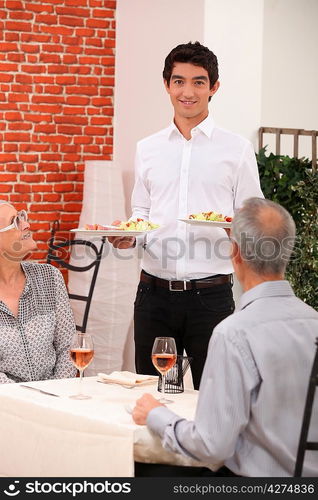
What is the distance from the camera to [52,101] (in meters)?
6.34

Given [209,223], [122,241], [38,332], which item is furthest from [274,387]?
[122,241]

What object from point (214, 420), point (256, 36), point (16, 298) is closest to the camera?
point (214, 420)

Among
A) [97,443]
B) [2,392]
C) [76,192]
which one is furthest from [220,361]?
[76,192]

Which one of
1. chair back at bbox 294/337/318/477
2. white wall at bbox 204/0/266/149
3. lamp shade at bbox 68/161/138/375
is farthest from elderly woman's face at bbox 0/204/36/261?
lamp shade at bbox 68/161/138/375

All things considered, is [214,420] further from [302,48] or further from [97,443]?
[302,48]

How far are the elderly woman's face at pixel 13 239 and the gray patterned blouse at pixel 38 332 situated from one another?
4.5 inches

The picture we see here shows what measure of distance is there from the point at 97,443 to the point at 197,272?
1324mm

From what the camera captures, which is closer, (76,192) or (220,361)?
(220,361)

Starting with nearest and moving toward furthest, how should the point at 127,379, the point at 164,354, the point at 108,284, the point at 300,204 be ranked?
1. the point at 164,354
2. the point at 127,379
3. the point at 300,204
4. the point at 108,284

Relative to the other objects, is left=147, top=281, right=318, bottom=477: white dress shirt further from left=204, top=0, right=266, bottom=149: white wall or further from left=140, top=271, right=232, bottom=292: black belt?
left=204, top=0, right=266, bottom=149: white wall

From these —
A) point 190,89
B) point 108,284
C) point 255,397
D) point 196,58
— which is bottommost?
point 108,284

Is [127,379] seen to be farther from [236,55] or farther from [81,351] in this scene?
[236,55]

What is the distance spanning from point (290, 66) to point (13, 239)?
400cm

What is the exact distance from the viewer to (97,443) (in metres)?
2.29
